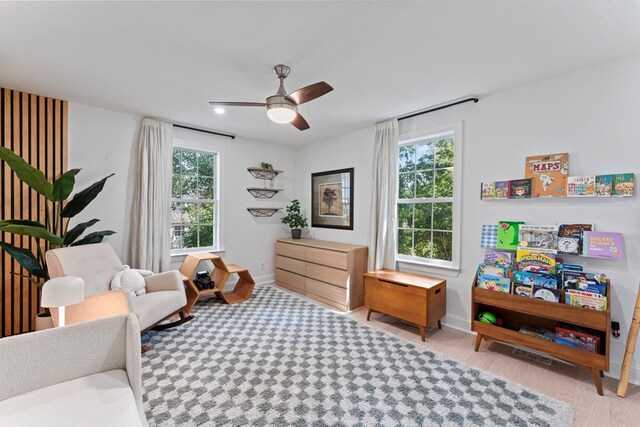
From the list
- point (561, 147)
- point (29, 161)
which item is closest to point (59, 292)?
point (29, 161)

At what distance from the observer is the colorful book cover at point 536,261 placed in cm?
223

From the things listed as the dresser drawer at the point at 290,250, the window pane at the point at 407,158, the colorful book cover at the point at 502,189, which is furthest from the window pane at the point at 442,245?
the dresser drawer at the point at 290,250

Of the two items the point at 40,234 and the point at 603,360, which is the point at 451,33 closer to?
the point at 603,360

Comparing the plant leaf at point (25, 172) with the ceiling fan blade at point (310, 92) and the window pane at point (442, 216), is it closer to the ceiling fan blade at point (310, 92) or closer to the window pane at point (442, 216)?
the ceiling fan blade at point (310, 92)

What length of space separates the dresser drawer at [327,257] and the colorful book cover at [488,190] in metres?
1.66

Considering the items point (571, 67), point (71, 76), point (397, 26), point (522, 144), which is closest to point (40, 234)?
point (71, 76)

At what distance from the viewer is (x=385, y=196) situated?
3.49 metres

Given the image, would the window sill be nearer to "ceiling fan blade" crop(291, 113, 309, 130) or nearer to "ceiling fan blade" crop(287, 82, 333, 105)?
"ceiling fan blade" crop(291, 113, 309, 130)

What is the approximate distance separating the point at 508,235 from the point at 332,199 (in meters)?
2.45

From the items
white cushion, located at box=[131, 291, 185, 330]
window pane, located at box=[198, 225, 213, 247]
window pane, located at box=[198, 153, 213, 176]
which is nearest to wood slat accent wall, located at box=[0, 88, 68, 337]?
white cushion, located at box=[131, 291, 185, 330]

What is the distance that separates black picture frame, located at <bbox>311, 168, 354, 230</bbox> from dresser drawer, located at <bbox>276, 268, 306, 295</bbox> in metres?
0.93

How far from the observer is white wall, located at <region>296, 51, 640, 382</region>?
2.09 meters

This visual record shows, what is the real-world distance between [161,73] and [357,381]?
2946mm

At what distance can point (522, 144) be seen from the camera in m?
2.57
